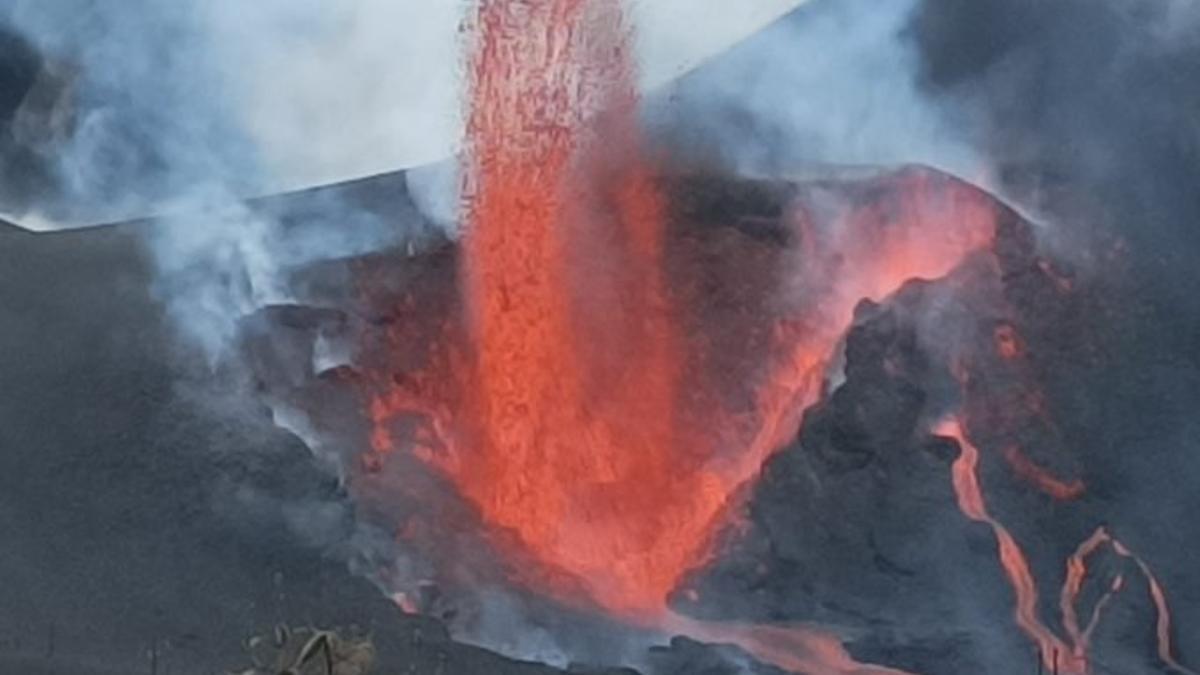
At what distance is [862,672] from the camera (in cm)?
2167

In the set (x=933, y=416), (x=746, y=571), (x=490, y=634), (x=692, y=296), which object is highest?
(x=692, y=296)

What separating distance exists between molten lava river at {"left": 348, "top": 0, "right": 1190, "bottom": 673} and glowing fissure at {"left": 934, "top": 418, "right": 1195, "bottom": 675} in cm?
4

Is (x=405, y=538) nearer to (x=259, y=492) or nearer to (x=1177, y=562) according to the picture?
(x=259, y=492)

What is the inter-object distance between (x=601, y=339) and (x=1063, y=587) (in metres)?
6.56

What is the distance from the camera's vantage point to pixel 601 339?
90.8ft

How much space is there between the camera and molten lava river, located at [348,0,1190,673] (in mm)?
24875

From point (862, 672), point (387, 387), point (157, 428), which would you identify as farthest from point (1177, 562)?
point (157, 428)

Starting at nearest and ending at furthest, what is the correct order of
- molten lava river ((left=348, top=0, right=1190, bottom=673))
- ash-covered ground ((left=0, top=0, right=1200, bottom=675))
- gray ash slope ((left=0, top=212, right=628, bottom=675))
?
gray ash slope ((left=0, top=212, right=628, bottom=675))
ash-covered ground ((left=0, top=0, right=1200, bottom=675))
molten lava river ((left=348, top=0, right=1190, bottom=673))

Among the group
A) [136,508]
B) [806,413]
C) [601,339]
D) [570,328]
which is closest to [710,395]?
[806,413]

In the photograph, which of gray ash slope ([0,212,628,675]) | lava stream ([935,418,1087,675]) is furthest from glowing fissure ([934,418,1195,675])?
gray ash slope ([0,212,628,675])

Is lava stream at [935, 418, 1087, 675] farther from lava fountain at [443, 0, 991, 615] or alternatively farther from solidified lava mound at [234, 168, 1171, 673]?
lava fountain at [443, 0, 991, 615]

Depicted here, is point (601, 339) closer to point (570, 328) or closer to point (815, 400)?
point (570, 328)

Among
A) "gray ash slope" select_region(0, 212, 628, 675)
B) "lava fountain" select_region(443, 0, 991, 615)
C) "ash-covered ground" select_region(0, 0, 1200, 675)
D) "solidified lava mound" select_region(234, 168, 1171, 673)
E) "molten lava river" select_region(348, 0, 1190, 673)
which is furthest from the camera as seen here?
"lava fountain" select_region(443, 0, 991, 615)

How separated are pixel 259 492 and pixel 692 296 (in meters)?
5.88
